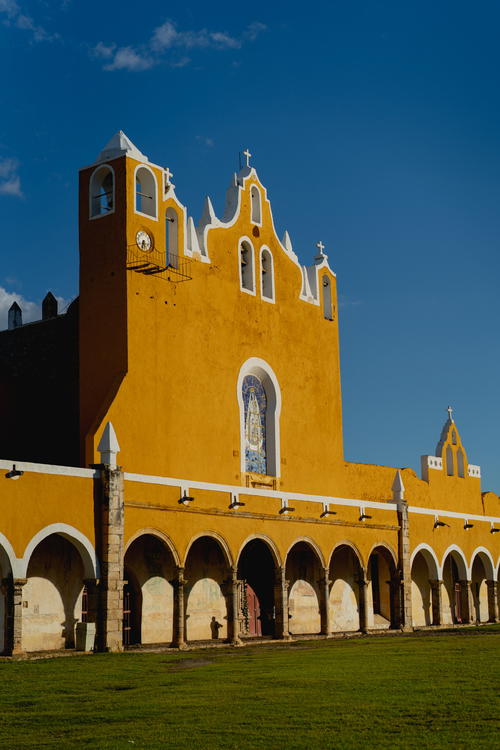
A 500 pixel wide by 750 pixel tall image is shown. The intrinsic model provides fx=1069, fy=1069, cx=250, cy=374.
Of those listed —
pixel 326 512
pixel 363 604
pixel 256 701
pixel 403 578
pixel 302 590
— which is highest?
pixel 326 512

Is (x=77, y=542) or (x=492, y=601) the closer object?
(x=77, y=542)

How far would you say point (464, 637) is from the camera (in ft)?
84.0

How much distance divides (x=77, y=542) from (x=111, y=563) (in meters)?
0.84

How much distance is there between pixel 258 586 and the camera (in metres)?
29.1

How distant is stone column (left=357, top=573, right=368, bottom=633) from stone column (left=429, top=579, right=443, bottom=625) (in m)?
5.28

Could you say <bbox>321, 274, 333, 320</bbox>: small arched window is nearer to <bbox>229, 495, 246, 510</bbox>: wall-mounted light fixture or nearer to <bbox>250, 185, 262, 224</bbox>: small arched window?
<bbox>250, 185, 262, 224</bbox>: small arched window

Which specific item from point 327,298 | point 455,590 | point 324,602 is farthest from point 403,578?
point 327,298

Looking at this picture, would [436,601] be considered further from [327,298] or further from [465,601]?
[327,298]

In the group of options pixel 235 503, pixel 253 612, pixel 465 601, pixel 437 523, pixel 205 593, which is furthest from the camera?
pixel 465 601

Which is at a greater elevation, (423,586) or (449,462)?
(449,462)

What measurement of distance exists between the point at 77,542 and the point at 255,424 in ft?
30.0

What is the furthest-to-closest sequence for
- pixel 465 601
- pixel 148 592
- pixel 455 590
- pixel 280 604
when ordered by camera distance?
pixel 455 590
pixel 465 601
pixel 280 604
pixel 148 592

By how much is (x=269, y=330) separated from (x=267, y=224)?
334 cm

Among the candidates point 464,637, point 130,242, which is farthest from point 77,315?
point 464,637
